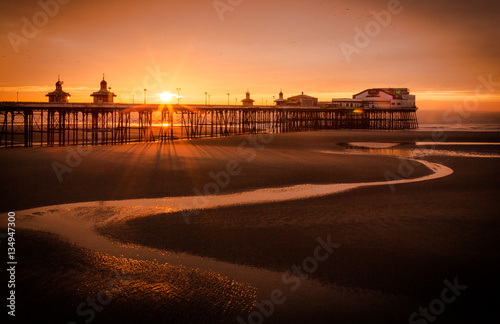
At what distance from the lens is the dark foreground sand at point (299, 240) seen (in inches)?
243

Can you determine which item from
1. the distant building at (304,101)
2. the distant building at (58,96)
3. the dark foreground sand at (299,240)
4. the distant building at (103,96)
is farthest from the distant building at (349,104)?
the dark foreground sand at (299,240)

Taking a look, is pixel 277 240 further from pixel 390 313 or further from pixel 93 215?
pixel 93 215

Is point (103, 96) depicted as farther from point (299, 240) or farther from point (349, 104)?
point (299, 240)

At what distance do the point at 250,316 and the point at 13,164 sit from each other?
18724 millimetres

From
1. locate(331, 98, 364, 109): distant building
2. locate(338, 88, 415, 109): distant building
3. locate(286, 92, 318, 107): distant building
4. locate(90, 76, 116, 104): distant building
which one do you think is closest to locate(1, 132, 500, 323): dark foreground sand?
locate(90, 76, 116, 104): distant building

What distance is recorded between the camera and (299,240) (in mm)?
9328

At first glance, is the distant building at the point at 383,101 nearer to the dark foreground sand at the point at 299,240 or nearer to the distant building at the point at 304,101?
the distant building at the point at 304,101

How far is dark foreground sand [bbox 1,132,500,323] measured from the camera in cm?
617

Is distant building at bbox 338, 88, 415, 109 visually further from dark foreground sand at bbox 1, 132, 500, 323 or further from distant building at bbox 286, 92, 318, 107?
dark foreground sand at bbox 1, 132, 500, 323

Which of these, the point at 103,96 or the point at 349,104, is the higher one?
the point at 349,104

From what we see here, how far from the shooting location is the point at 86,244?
28.9 ft

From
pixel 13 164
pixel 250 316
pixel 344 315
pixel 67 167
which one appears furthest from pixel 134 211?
pixel 13 164

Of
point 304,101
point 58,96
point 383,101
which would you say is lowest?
point 58,96

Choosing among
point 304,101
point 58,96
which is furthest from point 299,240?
point 304,101
